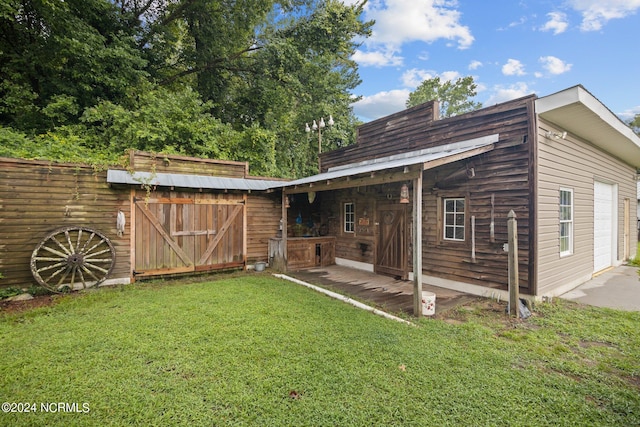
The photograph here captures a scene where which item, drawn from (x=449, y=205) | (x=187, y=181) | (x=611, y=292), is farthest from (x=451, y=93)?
(x=187, y=181)

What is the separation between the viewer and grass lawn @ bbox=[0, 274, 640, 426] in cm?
224

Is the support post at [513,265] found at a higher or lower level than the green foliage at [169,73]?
lower

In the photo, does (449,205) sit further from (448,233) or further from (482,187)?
(482,187)

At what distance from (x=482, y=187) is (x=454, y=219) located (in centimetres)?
90

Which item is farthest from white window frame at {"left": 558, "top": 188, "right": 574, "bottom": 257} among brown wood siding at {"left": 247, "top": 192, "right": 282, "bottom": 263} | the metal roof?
brown wood siding at {"left": 247, "top": 192, "right": 282, "bottom": 263}

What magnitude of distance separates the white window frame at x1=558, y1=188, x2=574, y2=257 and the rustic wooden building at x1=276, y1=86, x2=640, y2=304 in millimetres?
32

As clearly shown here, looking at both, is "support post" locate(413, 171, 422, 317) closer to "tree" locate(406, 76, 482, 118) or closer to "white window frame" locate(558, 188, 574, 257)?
"white window frame" locate(558, 188, 574, 257)

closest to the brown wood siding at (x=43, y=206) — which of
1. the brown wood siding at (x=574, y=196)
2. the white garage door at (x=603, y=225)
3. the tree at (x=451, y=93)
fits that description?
the brown wood siding at (x=574, y=196)

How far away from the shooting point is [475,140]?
563 cm

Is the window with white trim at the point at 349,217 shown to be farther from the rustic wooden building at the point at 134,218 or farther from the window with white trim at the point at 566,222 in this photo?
the window with white trim at the point at 566,222

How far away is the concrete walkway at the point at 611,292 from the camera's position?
5.03 metres

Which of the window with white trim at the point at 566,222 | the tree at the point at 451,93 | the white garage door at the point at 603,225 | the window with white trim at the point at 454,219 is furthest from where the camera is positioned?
the tree at the point at 451,93

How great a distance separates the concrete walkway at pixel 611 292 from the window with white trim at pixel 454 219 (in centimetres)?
230

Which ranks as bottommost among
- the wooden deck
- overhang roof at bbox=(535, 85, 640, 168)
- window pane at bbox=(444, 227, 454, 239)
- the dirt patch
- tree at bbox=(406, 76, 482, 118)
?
the wooden deck
